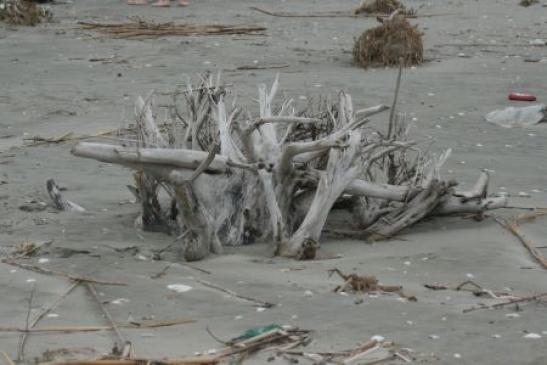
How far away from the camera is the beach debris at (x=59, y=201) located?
7.29 metres

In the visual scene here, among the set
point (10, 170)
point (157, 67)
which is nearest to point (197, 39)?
point (157, 67)

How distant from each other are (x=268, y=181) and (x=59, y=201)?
5.05 feet

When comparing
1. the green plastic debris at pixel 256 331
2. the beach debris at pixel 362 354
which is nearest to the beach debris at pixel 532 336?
the beach debris at pixel 362 354

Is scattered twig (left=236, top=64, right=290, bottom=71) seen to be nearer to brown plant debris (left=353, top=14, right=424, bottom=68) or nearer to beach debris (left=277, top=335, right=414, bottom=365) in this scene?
brown plant debris (left=353, top=14, right=424, bottom=68)

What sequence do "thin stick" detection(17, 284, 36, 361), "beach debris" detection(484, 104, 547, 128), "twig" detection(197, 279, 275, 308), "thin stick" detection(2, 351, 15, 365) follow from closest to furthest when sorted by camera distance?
"thin stick" detection(2, 351, 15, 365) → "thin stick" detection(17, 284, 36, 361) → "twig" detection(197, 279, 275, 308) → "beach debris" detection(484, 104, 547, 128)

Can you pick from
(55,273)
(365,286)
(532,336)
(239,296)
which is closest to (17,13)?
(55,273)

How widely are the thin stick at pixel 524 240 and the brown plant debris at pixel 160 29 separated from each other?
8.54 m

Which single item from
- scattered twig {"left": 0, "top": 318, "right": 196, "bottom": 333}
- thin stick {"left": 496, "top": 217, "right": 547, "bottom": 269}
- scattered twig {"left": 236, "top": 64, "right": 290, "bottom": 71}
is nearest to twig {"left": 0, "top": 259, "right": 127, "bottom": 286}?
scattered twig {"left": 0, "top": 318, "right": 196, "bottom": 333}

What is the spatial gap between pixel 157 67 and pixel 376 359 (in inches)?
344

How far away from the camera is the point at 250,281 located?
5.64m

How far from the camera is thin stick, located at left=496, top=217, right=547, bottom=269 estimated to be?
6195 mm

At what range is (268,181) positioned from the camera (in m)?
6.56

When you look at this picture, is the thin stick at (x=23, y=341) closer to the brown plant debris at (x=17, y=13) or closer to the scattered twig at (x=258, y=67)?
the scattered twig at (x=258, y=67)

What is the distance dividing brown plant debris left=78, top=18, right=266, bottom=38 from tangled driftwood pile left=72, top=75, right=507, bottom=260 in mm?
7723
